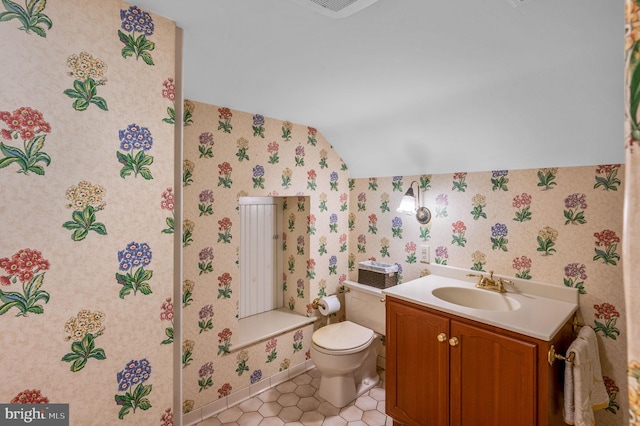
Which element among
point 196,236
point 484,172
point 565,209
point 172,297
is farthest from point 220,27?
point 565,209

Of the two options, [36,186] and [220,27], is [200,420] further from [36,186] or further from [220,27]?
[220,27]

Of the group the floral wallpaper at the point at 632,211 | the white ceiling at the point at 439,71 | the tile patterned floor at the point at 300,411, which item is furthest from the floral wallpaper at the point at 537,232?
the floral wallpaper at the point at 632,211

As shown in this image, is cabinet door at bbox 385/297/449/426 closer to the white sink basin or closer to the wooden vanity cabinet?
the wooden vanity cabinet

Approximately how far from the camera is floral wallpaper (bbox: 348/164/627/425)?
1.59 m

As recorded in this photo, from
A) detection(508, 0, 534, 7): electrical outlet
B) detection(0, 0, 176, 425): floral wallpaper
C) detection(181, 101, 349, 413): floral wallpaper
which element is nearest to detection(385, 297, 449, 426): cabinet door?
detection(181, 101, 349, 413): floral wallpaper

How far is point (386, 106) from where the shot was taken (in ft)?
6.42

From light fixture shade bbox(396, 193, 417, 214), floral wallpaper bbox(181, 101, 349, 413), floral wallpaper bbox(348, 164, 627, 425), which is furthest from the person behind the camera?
light fixture shade bbox(396, 193, 417, 214)

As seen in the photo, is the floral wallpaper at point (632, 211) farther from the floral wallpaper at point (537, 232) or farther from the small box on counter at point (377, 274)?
the small box on counter at point (377, 274)

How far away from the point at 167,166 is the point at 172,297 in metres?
0.52

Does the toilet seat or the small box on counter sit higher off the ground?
the small box on counter

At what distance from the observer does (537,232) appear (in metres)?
1.86

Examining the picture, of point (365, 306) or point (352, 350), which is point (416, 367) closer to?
point (352, 350)

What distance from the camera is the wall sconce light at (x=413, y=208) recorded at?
229cm

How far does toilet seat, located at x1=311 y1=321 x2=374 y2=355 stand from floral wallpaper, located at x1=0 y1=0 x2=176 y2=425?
119cm
